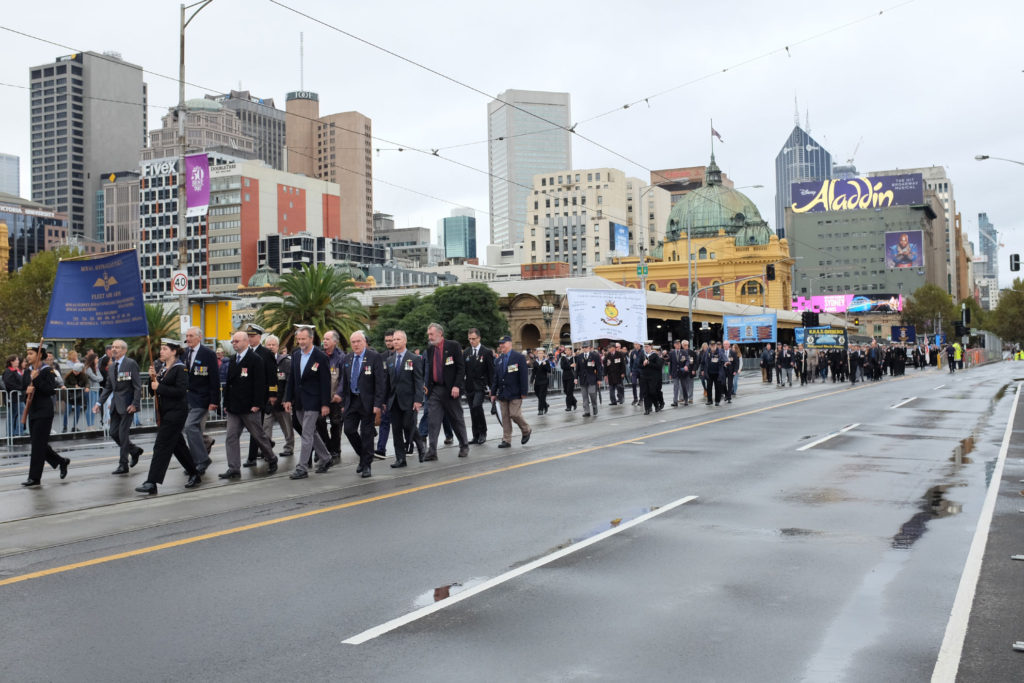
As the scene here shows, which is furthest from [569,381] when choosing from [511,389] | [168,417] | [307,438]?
[168,417]

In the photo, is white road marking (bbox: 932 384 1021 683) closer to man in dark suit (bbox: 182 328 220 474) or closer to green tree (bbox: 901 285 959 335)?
man in dark suit (bbox: 182 328 220 474)

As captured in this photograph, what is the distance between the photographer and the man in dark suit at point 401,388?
12734 millimetres

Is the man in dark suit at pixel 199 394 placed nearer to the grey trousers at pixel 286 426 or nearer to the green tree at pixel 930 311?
the grey trousers at pixel 286 426

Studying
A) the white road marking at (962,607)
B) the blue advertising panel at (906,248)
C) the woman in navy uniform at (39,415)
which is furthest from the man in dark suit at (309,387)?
the blue advertising panel at (906,248)

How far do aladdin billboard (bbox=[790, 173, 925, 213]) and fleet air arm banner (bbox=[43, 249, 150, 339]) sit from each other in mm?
165646

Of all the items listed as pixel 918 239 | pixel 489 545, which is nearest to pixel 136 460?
pixel 489 545

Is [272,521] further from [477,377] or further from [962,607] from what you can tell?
[477,377]

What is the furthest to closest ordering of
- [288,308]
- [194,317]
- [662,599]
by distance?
[288,308], [194,317], [662,599]

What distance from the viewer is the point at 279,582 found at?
6648mm

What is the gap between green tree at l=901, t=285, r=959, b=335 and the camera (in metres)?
132

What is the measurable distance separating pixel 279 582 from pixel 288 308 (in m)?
40.3

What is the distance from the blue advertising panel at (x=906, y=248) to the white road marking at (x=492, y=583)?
6422 inches

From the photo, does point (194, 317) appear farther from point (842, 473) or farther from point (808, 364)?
point (808, 364)

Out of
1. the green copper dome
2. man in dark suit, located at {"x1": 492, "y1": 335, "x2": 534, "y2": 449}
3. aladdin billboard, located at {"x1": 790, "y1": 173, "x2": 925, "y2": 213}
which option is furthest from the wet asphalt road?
aladdin billboard, located at {"x1": 790, "y1": 173, "x2": 925, "y2": 213}
